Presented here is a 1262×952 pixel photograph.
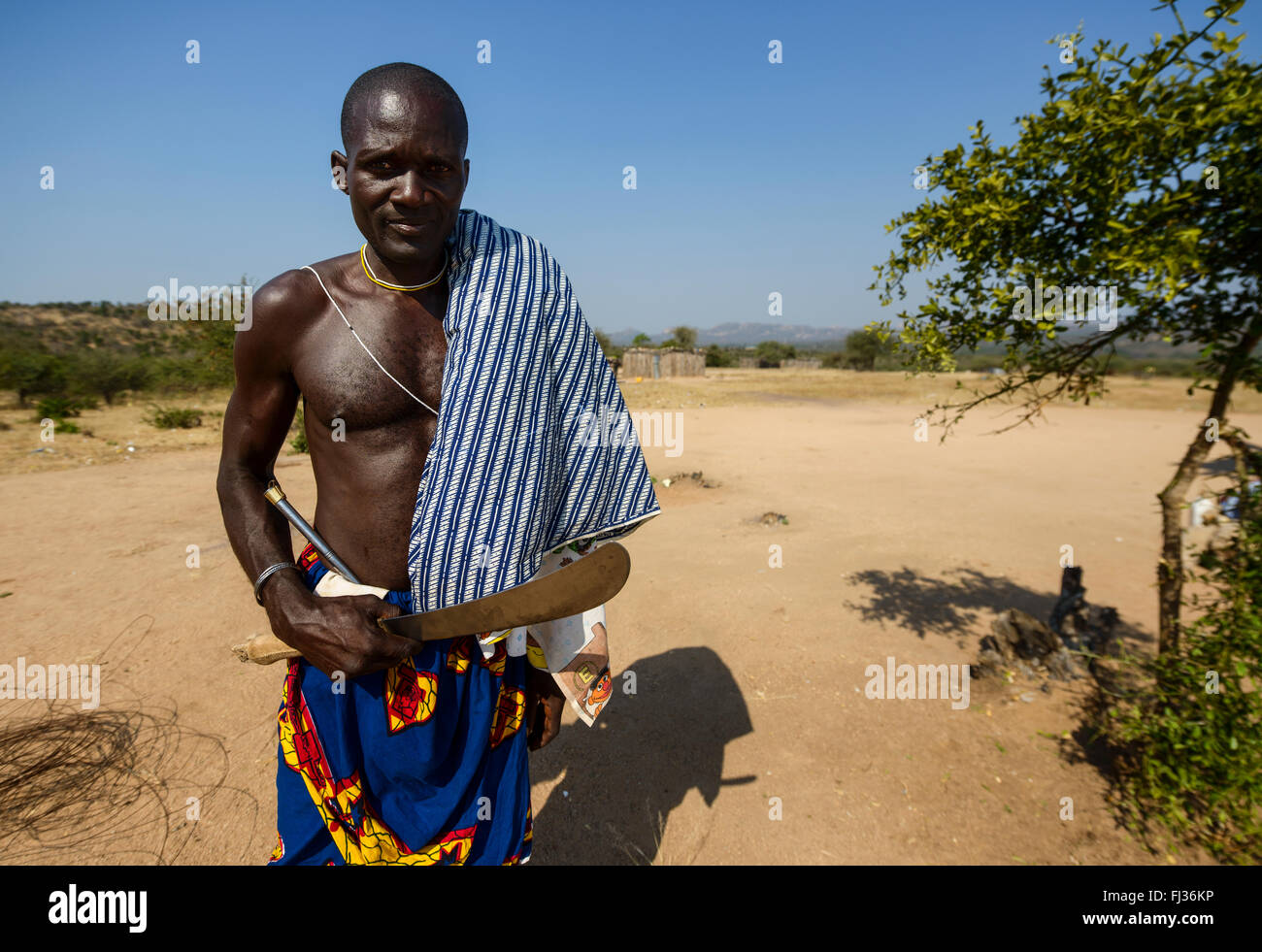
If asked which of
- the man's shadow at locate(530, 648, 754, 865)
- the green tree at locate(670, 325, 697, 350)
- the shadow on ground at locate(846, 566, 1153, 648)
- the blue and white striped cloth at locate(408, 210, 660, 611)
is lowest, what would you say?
the man's shadow at locate(530, 648, 754, 865)

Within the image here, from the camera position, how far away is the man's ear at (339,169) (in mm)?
1446

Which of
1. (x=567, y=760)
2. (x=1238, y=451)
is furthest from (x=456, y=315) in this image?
(x=1238, y=451)

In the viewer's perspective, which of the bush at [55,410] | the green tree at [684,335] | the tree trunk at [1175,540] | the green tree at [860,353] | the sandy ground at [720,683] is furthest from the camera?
the green tree at [684,335]

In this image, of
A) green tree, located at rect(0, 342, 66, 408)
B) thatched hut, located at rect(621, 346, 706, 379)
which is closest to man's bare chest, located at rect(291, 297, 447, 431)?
green tree, located at rect(0, 342, 66, 408)

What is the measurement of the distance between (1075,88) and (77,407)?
70.8 ft

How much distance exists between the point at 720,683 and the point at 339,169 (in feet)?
11.2

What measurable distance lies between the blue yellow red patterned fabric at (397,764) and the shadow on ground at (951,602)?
377 cm

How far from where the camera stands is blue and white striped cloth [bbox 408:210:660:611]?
1.36 meters

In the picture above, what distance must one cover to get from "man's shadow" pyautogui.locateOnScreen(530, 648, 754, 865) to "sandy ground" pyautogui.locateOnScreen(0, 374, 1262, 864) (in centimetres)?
1

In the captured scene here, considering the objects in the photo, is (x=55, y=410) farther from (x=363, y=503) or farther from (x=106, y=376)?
(x=363, y=503)

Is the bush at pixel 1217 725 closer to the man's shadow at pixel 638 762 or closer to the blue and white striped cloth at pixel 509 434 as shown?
the man's shadow at pixel 638 762

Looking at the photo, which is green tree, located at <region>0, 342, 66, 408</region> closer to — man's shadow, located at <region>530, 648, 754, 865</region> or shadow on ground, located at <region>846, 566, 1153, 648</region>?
man's shadow, located at <region>530, 648, 754, 865</region>

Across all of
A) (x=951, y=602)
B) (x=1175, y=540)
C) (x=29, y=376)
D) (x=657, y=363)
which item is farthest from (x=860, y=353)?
(x=1175, y=540)

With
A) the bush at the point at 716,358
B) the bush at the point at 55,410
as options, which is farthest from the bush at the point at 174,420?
the bush at the point at 716,358
